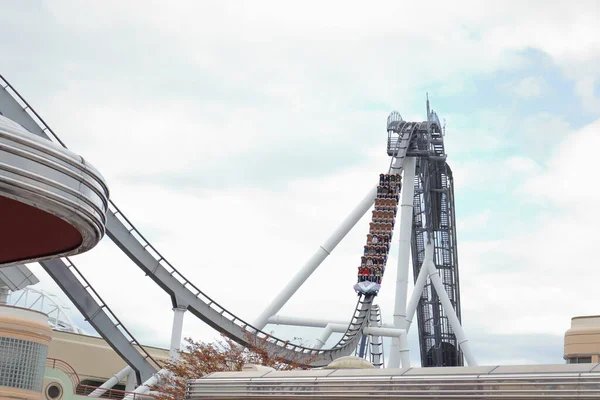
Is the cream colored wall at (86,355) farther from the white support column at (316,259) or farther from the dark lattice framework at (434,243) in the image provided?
the dark lattice framework at (434,243)

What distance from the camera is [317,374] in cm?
1308

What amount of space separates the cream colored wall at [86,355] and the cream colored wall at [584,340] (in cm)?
2172

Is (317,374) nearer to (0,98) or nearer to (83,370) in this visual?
(0,98)

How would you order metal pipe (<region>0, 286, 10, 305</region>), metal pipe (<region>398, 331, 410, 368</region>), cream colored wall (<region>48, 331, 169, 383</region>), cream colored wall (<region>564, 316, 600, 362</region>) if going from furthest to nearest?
1. cream colored wall (<region>48, 331, 169, 383</region>)
2. metal pipe (<region>398, 331, 410, 368</region>)
3. metal pipe (<region>0, 286, 10, 305</region>)
4. cream colored wall (<region>564, 316, 600, 362</region>)

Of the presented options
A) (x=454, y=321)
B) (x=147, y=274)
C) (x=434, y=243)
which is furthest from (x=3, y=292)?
(x=434, y=243)

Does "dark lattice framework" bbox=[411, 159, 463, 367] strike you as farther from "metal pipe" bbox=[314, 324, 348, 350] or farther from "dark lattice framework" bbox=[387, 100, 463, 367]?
"metal pipe" bbox=[314, 324, 348, 350]

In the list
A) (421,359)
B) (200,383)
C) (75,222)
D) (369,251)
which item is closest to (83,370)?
(369,251)

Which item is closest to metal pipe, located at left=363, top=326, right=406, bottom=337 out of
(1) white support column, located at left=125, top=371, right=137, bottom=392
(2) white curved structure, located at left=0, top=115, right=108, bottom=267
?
(1) white support column, located at left=125, top=371, right=137, bottom=392

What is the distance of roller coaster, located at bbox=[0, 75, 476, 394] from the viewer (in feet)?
105

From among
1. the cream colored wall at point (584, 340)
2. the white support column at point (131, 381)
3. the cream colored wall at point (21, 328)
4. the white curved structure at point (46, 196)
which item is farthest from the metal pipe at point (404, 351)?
the white curved structure at point (46, 196)

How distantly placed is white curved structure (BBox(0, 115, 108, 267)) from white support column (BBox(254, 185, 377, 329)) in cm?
2990

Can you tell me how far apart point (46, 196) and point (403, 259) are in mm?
37218

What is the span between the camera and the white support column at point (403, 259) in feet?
143

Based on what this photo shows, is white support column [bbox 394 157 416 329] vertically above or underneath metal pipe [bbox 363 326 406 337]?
above
